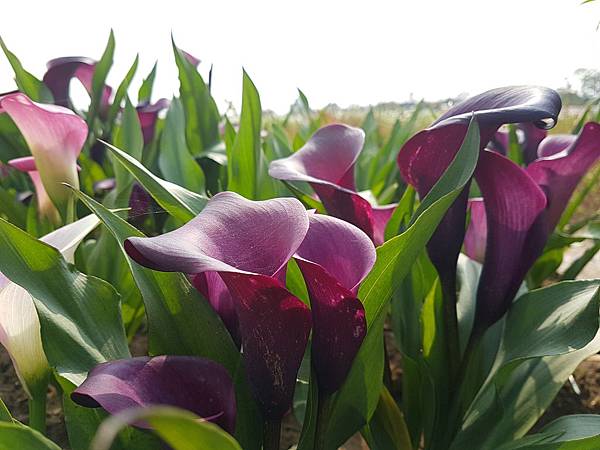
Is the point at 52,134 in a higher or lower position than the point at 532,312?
higher

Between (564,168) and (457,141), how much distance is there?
0.56 feet

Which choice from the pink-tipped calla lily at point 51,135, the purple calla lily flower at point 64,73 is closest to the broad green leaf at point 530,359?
the pink-tipped calla lily at point 51,135

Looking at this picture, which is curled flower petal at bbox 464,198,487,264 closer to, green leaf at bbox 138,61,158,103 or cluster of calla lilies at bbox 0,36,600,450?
cluster of calla lilies at bbox 0,36,600,450

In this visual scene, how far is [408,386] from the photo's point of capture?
0.59 m

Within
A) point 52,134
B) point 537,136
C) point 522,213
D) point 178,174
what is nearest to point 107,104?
point 178,174

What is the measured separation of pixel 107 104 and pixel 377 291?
1.00 meters

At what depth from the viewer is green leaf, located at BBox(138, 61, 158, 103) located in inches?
49.8

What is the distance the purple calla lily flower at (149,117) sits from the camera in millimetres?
1034

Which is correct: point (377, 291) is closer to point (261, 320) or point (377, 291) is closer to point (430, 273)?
point (261, 320)

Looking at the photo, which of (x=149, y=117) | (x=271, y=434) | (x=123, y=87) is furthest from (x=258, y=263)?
(x=123, y=87)

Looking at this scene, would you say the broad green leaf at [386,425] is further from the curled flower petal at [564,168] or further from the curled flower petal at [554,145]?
the curled flower petal at [554,145]

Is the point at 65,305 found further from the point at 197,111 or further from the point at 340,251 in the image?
the point at 197,111

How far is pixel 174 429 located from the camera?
203 millimetres

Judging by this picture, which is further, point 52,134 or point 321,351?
point 52,134
